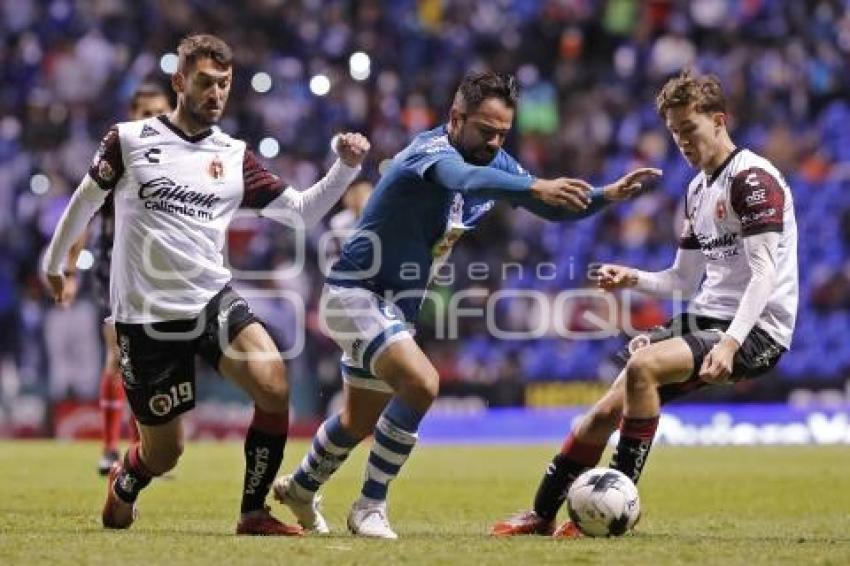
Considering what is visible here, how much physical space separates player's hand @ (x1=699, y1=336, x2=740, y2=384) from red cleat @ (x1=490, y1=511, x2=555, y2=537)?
1242mm

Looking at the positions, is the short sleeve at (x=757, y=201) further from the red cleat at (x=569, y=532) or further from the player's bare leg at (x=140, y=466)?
the player's bare leg at (x=140, y=466)

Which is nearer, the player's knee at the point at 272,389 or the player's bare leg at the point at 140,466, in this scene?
the player's knee at the point at 272,389

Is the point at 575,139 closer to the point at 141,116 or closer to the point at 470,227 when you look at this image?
the point at 141,116

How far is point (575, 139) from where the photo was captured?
73.0ft

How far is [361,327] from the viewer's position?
27.0ft

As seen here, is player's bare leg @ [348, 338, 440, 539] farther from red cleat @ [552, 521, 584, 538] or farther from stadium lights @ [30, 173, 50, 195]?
stadium lights @ [30, 173, 50, 195]

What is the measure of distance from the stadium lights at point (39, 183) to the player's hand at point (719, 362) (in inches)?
556

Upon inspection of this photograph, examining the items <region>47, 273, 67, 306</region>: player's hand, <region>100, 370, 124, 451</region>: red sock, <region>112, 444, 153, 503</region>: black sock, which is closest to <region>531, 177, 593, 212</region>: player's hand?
<region>47, 273, 67, 306</region>: player's hand

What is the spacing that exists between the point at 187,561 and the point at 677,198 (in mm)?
14791

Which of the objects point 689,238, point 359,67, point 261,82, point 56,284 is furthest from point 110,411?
point 359,67

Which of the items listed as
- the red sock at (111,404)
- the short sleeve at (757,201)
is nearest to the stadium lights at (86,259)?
the red sock at (111,404)

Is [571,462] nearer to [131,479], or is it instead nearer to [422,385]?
[422,385]

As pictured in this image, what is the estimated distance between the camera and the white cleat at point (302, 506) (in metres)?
8.64

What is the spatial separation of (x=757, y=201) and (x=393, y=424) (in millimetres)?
2026
